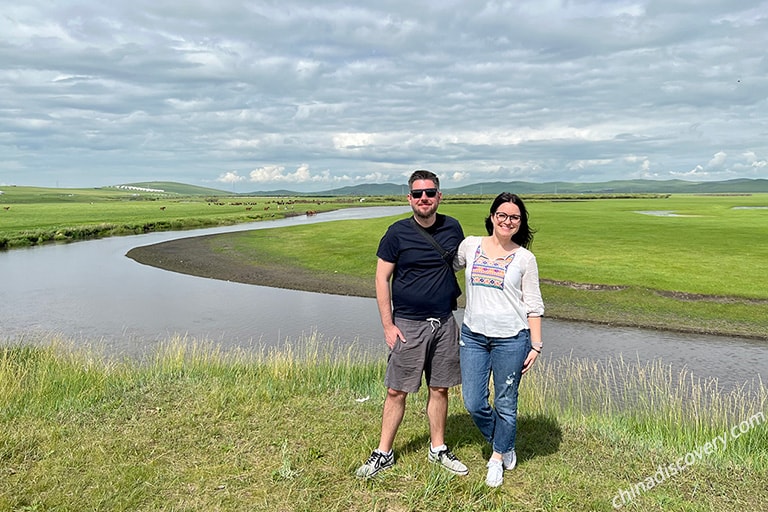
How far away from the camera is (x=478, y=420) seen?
6176mm

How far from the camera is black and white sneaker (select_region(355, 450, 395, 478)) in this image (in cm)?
602

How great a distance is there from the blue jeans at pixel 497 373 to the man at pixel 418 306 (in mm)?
232

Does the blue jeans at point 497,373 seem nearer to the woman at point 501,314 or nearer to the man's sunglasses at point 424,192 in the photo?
the woman at point 501,314

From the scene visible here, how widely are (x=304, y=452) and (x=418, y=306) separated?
8.61 feet

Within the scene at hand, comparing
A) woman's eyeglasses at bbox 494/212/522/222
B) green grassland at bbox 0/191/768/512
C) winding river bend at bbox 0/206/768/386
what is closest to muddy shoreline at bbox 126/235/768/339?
winding river bend at bbox 0/206/768/386

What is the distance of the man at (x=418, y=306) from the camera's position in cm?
567

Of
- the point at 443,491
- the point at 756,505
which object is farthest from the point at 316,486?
the point at 756,505

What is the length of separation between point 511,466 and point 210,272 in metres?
29.3

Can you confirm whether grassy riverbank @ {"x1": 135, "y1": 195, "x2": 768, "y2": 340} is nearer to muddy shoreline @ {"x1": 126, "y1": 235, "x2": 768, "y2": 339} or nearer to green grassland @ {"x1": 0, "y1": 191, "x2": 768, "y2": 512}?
muddy shoreline @ {"x1": 126, "y1": 235, "x2": 768, "y2": 339}

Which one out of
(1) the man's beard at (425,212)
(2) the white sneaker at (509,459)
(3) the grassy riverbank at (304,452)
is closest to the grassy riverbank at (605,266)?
(3) the grassy riverbank at (304,452)

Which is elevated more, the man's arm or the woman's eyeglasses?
the woman's eyeglasses

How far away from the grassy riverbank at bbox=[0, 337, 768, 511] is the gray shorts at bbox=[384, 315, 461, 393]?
113cm

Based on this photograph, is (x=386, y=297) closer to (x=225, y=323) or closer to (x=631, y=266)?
(x=225, y=323)

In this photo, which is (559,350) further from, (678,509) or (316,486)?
(316,486)
